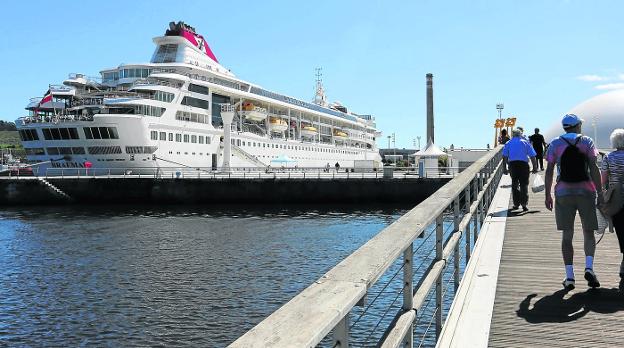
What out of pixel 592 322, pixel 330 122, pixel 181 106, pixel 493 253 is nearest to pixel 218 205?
pixel 181 106

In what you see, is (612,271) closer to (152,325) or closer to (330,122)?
(152,325)

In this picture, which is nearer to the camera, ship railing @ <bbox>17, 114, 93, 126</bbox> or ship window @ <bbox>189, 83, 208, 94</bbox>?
ship railing @ <bbox>17, 114, 93, 126</bbox>

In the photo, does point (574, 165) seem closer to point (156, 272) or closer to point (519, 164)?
point (519, 164)

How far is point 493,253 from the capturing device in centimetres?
731

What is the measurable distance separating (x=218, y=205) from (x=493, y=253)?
33.6m

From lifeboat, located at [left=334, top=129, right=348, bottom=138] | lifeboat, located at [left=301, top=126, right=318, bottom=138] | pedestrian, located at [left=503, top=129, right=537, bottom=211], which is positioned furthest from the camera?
lifeboat, located at [left=334, top=129, right=348, bottom=138]

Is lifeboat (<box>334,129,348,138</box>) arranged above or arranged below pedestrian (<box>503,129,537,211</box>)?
above

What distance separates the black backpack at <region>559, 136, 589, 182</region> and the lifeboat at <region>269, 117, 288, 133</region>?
A: 60702 mm

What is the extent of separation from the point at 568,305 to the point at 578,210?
40.2 inches

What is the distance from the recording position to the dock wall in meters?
39.6

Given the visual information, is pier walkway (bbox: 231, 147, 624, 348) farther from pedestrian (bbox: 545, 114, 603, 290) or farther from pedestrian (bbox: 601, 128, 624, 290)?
pedestrian (bbox: 601, 128, 624, 290)

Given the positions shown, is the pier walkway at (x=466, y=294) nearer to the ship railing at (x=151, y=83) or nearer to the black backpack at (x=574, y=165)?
the black backpack at (x=574, y=165)

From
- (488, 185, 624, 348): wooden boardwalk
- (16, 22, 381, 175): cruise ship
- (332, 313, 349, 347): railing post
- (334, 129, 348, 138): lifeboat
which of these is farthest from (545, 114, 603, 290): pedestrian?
(334, 129, 348, 138): lifeboat

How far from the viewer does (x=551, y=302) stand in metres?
5.19
